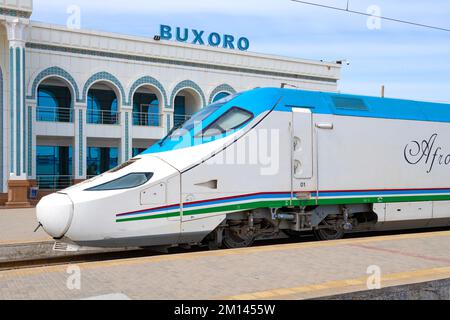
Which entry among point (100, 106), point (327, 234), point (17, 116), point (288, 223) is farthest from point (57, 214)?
point (100, 106)

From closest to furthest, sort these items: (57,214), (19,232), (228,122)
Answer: (57,214) → (228,122) → (19,232)

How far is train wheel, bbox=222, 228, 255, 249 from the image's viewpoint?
9.70 m

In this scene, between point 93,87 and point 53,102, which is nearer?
point 53,102

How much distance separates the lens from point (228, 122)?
384 inches

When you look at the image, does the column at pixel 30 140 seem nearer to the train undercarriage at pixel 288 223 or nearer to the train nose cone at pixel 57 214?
the train undercarriage at pixel 288 223

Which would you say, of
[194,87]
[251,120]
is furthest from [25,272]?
[194,87]

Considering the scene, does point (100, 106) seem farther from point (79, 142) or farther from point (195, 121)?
point (195, 121)

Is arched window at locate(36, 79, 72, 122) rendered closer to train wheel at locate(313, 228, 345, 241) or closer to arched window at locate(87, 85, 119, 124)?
arched window at locate(87, 85, 119, 124)

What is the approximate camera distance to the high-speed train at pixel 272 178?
28.1 feet

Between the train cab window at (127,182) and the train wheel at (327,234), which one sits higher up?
the train cab window at (127,182)

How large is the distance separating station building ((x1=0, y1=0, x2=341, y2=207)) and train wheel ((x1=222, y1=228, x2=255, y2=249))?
17995 mm

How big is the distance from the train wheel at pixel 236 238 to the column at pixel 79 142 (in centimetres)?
1961

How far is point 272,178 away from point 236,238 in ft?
4.33

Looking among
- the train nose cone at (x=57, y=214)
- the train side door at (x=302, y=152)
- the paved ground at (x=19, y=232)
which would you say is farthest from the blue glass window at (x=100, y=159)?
the train nose cone at (x=57, y=214)
